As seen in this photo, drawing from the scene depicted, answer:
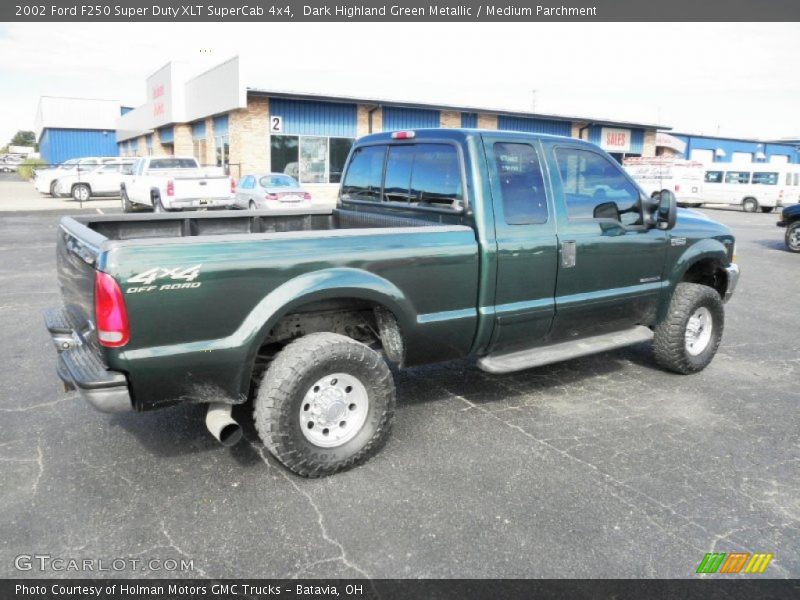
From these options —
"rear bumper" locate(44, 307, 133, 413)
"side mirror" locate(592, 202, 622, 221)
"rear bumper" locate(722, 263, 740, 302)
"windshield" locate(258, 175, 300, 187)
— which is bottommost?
"rear bumper" locate(44, 307, 133, 413)

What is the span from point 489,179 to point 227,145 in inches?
926

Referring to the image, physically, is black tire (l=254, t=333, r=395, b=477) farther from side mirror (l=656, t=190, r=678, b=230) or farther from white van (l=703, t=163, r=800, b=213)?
white van (l=703, t=163, r=800, b=213)

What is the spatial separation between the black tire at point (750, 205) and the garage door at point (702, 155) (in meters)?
17.4

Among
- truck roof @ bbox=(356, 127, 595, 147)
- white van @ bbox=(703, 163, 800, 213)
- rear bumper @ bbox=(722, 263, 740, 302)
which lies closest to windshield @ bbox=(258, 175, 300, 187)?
truck roof @ bbox=(356, 127, 595, 147)

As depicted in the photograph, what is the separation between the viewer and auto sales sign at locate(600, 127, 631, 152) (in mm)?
32531

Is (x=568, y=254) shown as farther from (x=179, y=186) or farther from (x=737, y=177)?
(x=737, y=177)

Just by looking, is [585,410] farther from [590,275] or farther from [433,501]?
[433,501]

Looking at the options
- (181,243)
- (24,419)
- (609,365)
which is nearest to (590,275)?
(609,365)

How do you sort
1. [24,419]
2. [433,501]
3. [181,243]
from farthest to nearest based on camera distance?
1. [24,419]
2. [433,501]
3. [181,243]

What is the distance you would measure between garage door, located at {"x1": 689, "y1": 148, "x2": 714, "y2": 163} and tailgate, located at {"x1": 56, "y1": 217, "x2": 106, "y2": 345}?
47869mm

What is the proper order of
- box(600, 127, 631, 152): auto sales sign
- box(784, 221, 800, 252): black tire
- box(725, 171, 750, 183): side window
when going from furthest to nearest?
box(600, 127, 631, 152): auto sales sign → box(725, 171, 750, 183): side window → box(784, 221, 800, 252): black tire

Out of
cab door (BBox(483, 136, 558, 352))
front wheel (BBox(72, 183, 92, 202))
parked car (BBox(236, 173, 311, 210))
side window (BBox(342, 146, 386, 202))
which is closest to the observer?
cab door (BBox(483, 136, 558, 352))

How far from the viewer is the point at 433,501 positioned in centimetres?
338

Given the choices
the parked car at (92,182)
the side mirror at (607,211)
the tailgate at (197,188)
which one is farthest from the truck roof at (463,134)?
the parked car at (92,182)
